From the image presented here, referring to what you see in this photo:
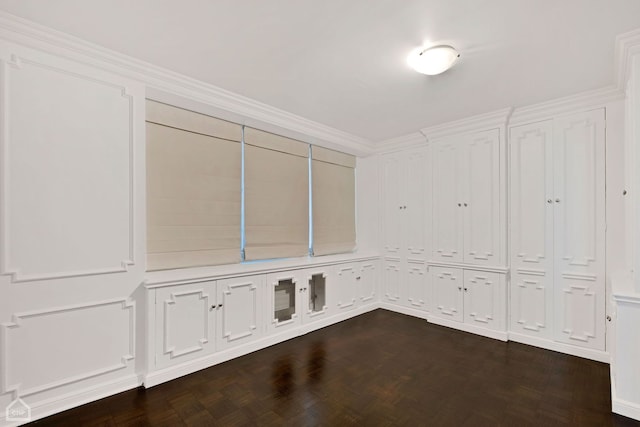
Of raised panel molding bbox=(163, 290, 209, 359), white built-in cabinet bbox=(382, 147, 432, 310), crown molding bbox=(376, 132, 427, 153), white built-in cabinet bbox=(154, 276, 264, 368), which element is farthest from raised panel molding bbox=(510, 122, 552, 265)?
raised panel molding bbox=(163, 290, 209, 359)

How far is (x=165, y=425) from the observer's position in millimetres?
2115

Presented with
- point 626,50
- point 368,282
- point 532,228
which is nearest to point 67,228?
point 368,282

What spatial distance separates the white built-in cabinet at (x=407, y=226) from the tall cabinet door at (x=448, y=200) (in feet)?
0.46

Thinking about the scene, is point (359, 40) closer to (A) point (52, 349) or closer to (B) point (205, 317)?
(B) point (205, 317)

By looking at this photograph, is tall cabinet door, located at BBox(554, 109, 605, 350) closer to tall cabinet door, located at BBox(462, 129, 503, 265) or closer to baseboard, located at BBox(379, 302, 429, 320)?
tall cabinet door, located at BBox(462, 129, 503, 265)

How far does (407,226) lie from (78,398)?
14.0ft

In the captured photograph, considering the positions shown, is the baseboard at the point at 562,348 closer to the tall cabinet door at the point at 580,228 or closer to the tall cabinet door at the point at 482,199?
the tall cabinet door at the point at 580,228

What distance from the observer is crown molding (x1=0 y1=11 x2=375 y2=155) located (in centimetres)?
216

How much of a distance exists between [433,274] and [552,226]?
1554 mm

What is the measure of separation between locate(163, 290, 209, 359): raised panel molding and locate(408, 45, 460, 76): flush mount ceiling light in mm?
2850

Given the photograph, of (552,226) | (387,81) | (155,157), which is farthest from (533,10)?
(155,157)

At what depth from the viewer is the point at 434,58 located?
240 cm

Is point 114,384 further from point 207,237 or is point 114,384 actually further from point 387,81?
point 387,81

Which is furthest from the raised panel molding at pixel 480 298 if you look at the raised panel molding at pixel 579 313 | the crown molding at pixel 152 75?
the crown molding at pixel 152 75
